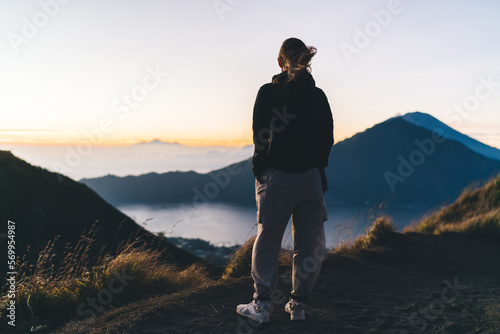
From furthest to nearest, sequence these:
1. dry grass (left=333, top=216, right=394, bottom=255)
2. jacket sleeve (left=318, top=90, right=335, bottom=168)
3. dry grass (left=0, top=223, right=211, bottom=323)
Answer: dry grass (left=333, top=216, right=394, bottom=255), dry grass (left=0, top=223, right=211, bottom=323), jacket sleeve (left=318, top=90, right=335, bottom=168)

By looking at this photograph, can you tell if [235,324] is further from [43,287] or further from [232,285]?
[43,287]

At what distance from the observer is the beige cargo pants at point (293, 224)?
10.3ft

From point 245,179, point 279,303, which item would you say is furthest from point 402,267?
point 245,179

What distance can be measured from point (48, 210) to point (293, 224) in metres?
13.5

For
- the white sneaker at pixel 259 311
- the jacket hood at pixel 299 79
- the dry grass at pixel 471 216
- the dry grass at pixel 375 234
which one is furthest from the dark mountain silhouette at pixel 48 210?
the jacket hood at pixel 299 79

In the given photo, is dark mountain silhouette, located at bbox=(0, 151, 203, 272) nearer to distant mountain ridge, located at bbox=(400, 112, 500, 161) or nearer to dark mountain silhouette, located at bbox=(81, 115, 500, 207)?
distant mountain ridge, located at bbox=(400, 112, 500, 161)

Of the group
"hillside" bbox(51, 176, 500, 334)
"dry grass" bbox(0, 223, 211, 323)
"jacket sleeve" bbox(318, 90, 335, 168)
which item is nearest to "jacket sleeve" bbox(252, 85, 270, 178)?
"jacket sleeve" bbox(318, 90, 335, 168)

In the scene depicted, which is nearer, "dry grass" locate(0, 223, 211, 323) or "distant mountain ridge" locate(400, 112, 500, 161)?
"dry grass" locate(0, 223, 211, 323)

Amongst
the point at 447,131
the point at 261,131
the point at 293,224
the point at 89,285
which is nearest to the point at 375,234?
the point at 293,224

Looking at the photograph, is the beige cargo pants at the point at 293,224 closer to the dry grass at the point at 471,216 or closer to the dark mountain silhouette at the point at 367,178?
the dry grass at the point at 471,216

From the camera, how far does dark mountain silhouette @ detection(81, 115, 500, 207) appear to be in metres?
127

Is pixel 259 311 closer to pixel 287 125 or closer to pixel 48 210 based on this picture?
pixel 287 125

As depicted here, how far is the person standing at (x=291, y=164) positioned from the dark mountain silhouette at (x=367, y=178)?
102m

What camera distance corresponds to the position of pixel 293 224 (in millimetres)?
3361
